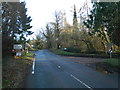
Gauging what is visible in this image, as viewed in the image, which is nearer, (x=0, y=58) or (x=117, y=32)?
(x=0, y=58)

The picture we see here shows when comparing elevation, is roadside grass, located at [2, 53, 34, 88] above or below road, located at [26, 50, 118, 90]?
above

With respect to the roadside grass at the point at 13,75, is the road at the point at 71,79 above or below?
below

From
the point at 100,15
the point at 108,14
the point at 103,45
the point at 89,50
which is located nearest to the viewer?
the point at 108,14

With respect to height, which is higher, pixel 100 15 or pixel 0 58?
pixel 100 15

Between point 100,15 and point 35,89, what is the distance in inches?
578

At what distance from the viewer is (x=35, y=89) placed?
28.0 ft

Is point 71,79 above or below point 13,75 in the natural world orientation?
below

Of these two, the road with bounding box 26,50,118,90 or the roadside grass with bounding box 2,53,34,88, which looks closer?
the roadside grass with bounding box 2,53,34,88

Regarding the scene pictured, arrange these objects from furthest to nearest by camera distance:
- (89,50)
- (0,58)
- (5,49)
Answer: (89,50) → (5,49) → (0,58)

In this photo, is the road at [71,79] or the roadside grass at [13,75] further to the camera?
the road at [71,79]

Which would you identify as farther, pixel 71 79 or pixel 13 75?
pixel 13 75

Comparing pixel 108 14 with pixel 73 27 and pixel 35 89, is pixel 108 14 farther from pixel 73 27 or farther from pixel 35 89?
pixel 73 27

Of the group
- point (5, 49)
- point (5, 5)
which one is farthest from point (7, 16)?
point (5, 49)

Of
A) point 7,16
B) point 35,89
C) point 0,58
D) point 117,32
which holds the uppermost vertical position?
point 7,16
